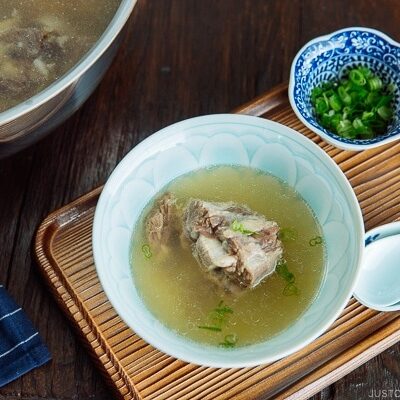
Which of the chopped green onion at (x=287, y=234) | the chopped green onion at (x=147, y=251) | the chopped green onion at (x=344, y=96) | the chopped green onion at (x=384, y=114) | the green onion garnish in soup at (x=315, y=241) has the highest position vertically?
the chopped green onion at (x=344, y=96)

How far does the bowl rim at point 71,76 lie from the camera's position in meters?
1.55

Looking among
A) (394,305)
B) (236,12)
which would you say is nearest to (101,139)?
(236,12)

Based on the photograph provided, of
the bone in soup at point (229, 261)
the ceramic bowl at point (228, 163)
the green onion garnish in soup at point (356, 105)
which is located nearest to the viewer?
the ceramic bowl at point (228, 163)

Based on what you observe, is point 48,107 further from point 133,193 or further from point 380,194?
point 380,194

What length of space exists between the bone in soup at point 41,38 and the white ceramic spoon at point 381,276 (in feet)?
2.97

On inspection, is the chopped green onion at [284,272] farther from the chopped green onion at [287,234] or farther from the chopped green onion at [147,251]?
the chopped green onion at [147,251]

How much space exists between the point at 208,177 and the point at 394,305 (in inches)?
21.8

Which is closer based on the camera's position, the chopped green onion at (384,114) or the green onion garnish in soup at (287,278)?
the green onion garnish in soup at (287,278)

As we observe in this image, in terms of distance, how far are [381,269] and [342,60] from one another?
685 millimetres

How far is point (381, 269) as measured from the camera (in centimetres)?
177

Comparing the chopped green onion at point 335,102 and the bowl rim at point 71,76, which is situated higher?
the bowl rim at point 71,76

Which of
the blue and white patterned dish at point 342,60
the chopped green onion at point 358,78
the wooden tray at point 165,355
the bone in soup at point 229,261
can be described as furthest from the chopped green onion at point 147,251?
the chopped green onion at point 358,78

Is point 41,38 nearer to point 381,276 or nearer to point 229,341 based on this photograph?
point 229,341

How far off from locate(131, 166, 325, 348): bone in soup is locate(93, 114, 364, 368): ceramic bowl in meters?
0.03
